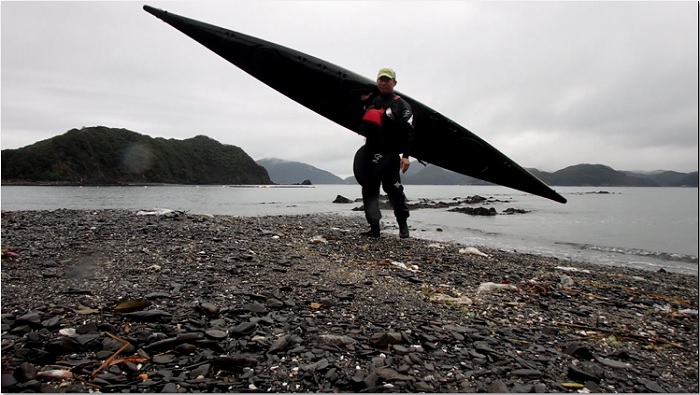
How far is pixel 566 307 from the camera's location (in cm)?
431

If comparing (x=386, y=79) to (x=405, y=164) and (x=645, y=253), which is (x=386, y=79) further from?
(x=645, y=253)

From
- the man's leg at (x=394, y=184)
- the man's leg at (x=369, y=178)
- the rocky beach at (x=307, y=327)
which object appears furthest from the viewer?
the man's leg at (x=369, y=178)

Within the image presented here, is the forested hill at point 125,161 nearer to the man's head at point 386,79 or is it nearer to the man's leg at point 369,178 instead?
the man's leg at point 369,178

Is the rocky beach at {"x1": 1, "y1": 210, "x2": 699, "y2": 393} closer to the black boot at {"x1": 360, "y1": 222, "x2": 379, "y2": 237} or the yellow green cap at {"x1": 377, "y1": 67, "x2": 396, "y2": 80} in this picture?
the black boot at {"x1": 360, "y1": 222, "x2": 379, "y2": 237}

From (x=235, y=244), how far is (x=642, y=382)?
18.1 ft

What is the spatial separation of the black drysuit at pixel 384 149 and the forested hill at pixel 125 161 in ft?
411

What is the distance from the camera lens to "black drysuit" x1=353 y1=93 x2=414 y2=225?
24.5 ft

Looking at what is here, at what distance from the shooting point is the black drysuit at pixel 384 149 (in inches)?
294

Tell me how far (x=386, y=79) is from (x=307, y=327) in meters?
5.81

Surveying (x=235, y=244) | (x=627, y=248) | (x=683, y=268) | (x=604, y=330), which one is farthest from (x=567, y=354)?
(x=627, y=248)

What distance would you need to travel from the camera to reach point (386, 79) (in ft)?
24.4

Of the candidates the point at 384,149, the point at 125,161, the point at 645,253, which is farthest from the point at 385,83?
the point at 125,161

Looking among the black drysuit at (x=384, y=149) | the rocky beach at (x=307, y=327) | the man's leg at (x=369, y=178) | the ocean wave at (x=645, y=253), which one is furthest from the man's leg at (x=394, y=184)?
the ocean wave at (x=645, y=253)

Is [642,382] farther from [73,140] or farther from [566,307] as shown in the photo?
[73,140]
